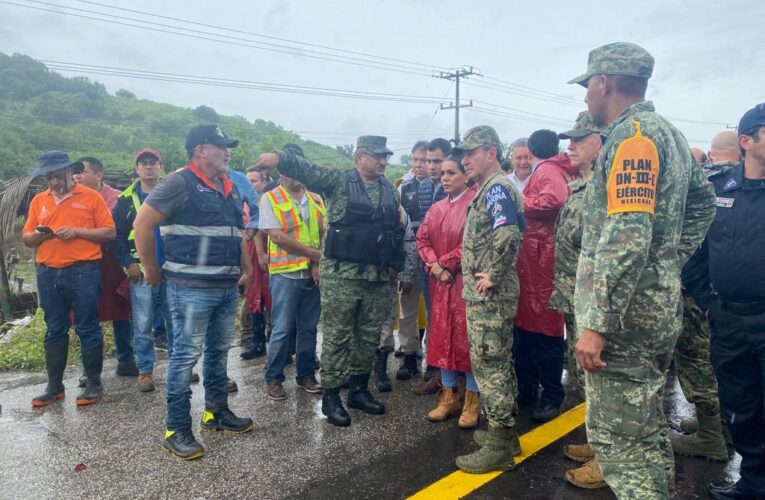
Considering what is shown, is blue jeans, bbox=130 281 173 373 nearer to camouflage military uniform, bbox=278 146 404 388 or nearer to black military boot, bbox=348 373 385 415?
camouflage military uniform, bbox=278 146 404 388

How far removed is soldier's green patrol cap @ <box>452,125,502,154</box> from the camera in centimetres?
340

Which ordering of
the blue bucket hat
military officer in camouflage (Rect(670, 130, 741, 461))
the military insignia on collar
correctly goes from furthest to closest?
1. the blue bucket hat
2. military officer in camouflage (Rect(670, 130, 741, 461))
3. the military insignia on collar

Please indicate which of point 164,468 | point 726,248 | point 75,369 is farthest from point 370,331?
point 75,369

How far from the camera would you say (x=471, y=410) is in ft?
12.0

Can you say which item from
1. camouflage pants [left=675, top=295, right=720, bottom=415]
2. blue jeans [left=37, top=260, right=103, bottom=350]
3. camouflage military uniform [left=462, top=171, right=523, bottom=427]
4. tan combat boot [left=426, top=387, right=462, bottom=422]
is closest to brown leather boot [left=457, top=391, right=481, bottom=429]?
tan combat boot [left=426, top=387, right=462, bottom=422]

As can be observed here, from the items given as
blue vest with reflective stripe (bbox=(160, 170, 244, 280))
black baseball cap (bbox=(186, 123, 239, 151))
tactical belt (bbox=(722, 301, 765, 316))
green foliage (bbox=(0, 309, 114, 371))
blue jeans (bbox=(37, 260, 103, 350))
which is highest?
black baseball cap (bbox=(186, 123, 239, 151))

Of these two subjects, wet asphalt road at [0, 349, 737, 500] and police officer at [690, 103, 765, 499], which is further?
wet asphalt road at [0, 349, 737, 500]

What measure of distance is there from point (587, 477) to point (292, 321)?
250 cm

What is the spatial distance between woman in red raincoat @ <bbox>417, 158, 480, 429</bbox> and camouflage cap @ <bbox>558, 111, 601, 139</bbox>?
0.72m

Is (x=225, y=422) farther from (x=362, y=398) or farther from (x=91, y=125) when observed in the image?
(x=91, y=125)

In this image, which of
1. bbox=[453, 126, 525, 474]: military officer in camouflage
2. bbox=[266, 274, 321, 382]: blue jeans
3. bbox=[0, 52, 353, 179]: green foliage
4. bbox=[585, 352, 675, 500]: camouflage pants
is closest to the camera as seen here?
bbox=[585, 352, 675, 500]: camouflage pants

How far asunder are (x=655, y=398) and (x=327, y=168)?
2.49 metres

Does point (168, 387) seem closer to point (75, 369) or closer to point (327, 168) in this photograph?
point (327, 168)

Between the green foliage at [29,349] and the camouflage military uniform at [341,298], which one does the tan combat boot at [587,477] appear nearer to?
the camouflage military uniform at [341,298]
